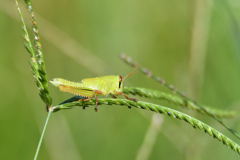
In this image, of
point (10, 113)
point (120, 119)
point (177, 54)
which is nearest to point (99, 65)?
point (120, 119)

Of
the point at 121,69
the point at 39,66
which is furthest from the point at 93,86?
the point at 121,69

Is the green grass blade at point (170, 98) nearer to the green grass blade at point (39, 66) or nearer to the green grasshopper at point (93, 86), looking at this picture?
the green grasshopper at point (93, 86)

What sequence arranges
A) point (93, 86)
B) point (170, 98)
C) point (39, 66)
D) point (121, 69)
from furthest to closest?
point (121, 69) < point (93, 86) < point (170, 98) < point (39, 66)

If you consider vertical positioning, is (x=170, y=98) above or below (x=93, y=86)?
below

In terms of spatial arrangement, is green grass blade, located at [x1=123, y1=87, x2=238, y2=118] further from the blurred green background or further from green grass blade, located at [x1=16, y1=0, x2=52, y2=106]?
the blurred green background

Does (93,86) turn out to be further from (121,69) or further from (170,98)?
(121,69)

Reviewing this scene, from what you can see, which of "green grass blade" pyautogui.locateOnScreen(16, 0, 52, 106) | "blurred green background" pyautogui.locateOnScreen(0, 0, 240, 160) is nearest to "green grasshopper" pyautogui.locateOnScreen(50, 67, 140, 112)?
"blurred green background" pyautogui.locateOnScreen(0, 0, 240, 160)

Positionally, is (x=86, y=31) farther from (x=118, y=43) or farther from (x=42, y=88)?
(x=42, y=88)

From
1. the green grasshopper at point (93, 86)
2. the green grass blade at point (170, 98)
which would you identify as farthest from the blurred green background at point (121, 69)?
Result: the green grass blade at point (170, 98)
